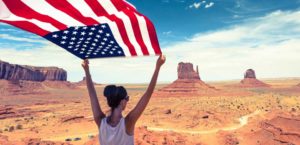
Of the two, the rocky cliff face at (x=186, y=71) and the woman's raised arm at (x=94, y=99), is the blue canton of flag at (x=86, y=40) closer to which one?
the woman's raised arm at (x=94, y=99)

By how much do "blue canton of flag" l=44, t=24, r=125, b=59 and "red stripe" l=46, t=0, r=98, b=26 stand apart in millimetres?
103

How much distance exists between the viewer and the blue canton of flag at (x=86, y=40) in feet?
13.8

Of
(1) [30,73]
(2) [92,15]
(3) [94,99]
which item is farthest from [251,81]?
(3) [94,99]

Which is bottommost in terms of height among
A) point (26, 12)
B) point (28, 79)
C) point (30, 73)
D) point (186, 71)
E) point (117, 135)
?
point (117, 135)

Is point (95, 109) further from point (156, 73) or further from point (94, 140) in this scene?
point (94, 140)

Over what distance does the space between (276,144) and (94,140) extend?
12.5 meters

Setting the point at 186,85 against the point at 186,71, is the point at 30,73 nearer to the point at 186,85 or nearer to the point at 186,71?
the point at 186,71

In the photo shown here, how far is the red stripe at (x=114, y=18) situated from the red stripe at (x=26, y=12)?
1.45 ft

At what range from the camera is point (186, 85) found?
354 feet

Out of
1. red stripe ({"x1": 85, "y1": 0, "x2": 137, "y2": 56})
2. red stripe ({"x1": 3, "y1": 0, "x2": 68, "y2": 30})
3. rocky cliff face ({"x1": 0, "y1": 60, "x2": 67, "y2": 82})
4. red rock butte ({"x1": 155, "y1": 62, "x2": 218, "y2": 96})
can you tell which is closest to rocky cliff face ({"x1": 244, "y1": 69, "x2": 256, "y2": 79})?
red rock butte ({"x1": 155, "y1": 62, "x2": 218, "y2": 96})

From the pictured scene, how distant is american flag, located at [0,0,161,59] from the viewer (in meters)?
3.81

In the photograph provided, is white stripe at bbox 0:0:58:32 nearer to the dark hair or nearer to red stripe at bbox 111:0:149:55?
red stripe at bbox 111:0:149:55

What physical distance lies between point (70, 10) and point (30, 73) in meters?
142

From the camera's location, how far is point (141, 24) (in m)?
4.23
